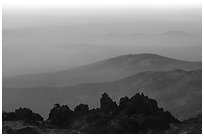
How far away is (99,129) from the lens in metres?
45.2

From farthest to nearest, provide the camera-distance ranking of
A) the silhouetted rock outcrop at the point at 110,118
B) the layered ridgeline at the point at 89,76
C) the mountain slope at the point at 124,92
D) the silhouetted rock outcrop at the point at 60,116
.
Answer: the layered ridgeline at the point at 89,76 → the mountain slope at the point at 124,92 → the silhouetted rock outcrop at the point at 60,116 → the silhouetted rock outcrop at the point at 110,118

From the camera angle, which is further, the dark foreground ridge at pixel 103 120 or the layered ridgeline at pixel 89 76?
the layered ridgeline at pixel 89 76

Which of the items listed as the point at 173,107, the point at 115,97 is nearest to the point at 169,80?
the point at 115,97

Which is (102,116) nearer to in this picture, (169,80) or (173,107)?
(173,107)

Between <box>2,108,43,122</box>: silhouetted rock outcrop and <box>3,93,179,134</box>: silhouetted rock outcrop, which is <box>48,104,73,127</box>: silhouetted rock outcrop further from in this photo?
<box>2,108,43,122</box>: silhouetted rock outcrop

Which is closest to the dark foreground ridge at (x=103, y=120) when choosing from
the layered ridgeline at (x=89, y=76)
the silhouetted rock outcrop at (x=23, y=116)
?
the silhouetted rock outcrop at (x=23, y=116)

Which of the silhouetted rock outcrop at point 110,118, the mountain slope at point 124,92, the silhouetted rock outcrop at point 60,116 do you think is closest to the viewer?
the silhouetted rock outcrop at point 110,118

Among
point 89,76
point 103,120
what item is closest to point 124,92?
point 89,76

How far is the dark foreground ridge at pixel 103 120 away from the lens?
45344mm

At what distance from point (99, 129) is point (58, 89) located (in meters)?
127

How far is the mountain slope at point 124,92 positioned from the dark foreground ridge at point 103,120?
5933cm

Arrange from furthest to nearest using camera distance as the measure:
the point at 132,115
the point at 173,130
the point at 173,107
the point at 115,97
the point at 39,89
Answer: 1. the point at 39,89
2. the point at 115,97
3. the point at 173,107
4. the point at 132,115
5. the point at 173,130

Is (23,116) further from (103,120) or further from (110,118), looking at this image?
(110,118)

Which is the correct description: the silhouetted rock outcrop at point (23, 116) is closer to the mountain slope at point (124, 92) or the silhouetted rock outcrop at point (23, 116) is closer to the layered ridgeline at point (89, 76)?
the mountain slope at point (124, 92)
